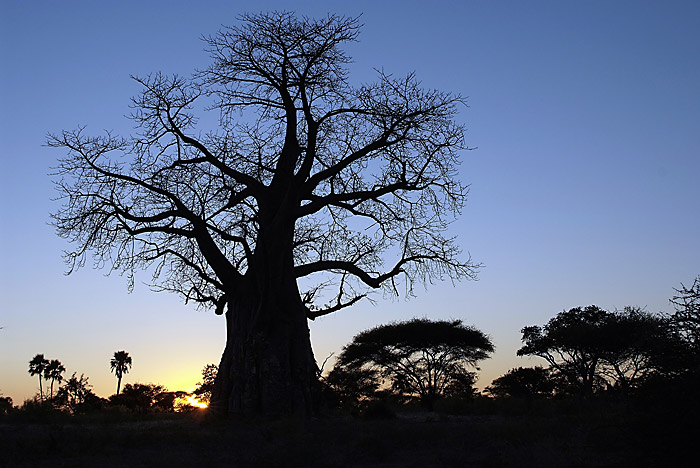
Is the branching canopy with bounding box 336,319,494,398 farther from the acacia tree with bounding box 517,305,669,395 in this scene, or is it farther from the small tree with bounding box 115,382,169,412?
the small tree with bounding box 115,382,169,412

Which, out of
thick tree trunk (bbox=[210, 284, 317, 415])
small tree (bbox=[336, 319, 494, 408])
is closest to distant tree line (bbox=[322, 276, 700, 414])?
small tree (bbox=[336, 319, 494, 408])

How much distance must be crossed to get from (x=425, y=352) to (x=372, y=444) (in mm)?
16138

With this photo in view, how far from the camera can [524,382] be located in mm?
26781

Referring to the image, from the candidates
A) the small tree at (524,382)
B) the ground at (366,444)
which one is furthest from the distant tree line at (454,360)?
the ground at (366,444)

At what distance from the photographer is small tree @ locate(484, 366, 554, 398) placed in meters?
25.6

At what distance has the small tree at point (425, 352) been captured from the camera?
971 inches

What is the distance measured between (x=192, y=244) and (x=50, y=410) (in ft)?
14.9

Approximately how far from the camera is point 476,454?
8305 millimetres

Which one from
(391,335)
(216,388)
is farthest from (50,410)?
(391,335)

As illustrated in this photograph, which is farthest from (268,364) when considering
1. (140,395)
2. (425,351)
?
(140,395)

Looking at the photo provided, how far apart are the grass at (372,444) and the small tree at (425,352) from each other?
1374 centimetres

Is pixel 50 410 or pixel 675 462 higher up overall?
pixel 50 410

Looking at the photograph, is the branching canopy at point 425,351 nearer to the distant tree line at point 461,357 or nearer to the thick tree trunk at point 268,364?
the distant tree line at point 461,357

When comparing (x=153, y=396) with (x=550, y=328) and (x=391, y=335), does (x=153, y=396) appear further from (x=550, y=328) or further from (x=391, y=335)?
(x=550, y=328)
